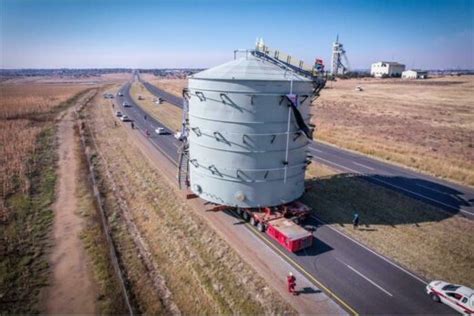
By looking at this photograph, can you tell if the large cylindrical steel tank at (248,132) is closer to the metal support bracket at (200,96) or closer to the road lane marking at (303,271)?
the metal support bracket at (200,96)

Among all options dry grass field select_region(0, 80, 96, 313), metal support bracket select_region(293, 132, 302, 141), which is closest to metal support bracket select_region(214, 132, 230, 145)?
metal support bracket select_region(293, 132, 302, 141)

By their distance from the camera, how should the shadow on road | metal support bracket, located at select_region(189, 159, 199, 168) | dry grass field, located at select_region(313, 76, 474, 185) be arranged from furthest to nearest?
dry grass field, located at select_region(313, 76, 474, 185) < the shadow on road < metal support bracket, located at select_region(189, 159, 199, 168)

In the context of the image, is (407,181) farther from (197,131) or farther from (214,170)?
(197,131)

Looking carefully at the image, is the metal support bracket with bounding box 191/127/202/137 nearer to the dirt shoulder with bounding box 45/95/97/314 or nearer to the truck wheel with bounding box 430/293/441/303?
the dirt shoulder with bounding box 45/95/97/314

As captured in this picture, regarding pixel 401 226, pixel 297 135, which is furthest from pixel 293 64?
pixel 401 226

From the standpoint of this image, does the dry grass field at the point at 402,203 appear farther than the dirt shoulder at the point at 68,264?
Yes

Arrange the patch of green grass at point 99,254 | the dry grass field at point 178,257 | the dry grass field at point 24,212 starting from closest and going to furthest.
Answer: the dry grass field at point 178,257
the patch of green grass at point 99,254
the dry grass field at point 24,212

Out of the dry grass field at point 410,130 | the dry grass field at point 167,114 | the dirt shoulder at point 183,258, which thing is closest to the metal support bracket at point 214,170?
the dirt shoulder at point 183,258
